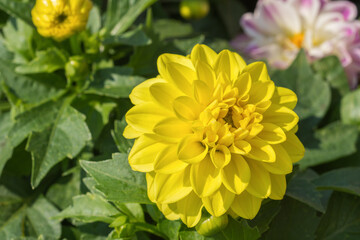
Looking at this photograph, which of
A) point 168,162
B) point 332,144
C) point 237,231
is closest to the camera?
point 168,162

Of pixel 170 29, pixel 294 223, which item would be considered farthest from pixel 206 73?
pixel 170 29

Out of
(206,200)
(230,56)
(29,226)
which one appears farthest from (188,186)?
(29,226)

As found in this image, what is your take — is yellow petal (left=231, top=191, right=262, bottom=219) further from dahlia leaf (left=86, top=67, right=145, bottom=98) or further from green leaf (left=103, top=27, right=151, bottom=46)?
Answer: green leaf (left=103, top=27, right=151, bottom=46)

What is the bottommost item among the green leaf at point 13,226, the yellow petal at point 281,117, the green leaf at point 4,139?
the green leaf at point 13,226

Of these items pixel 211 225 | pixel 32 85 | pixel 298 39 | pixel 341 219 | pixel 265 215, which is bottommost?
pixel 341 219

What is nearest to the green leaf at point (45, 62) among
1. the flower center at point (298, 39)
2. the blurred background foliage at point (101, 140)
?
the blurred background foliage at point (101, 140)

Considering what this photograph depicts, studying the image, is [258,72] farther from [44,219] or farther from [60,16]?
[44,219]

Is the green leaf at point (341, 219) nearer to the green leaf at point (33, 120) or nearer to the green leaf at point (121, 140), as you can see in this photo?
the green leaf at point (121, 140)
